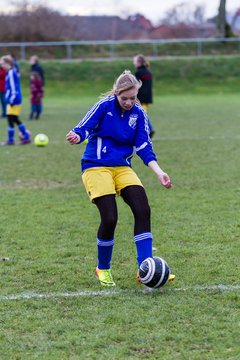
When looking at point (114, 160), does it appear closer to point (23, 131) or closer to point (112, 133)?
point (112, 133)

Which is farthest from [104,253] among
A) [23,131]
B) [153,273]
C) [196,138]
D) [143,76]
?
[196,138]

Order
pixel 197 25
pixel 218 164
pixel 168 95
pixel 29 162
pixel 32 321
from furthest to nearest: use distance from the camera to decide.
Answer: pixel 197 25
pixel 168 95
pixel 29 162
pixel 218 164
pixel 32 321

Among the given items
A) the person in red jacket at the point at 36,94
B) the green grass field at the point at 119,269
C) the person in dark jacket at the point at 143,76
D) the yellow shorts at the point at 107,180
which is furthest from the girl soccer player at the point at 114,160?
the person in red jacket at the point at 36,94

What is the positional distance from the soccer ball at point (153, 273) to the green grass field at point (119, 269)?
0.33 ft

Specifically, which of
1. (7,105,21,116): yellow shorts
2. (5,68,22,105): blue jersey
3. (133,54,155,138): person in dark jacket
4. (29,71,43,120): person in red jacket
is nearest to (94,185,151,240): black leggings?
(133,54,155,138): person in dark jacket

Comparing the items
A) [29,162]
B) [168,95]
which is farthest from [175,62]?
[29,162]

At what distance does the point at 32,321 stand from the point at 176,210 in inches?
155

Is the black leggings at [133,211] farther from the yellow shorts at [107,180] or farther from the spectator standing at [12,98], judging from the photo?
the spectator standing at [12,98]

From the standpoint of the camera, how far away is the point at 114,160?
5703mm

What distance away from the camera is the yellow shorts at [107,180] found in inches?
220

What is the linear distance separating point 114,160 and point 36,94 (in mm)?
16771

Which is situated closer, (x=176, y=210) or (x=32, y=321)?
(x=32, y=321)

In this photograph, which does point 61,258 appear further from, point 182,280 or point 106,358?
point 106,358

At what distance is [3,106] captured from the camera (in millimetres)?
22297
